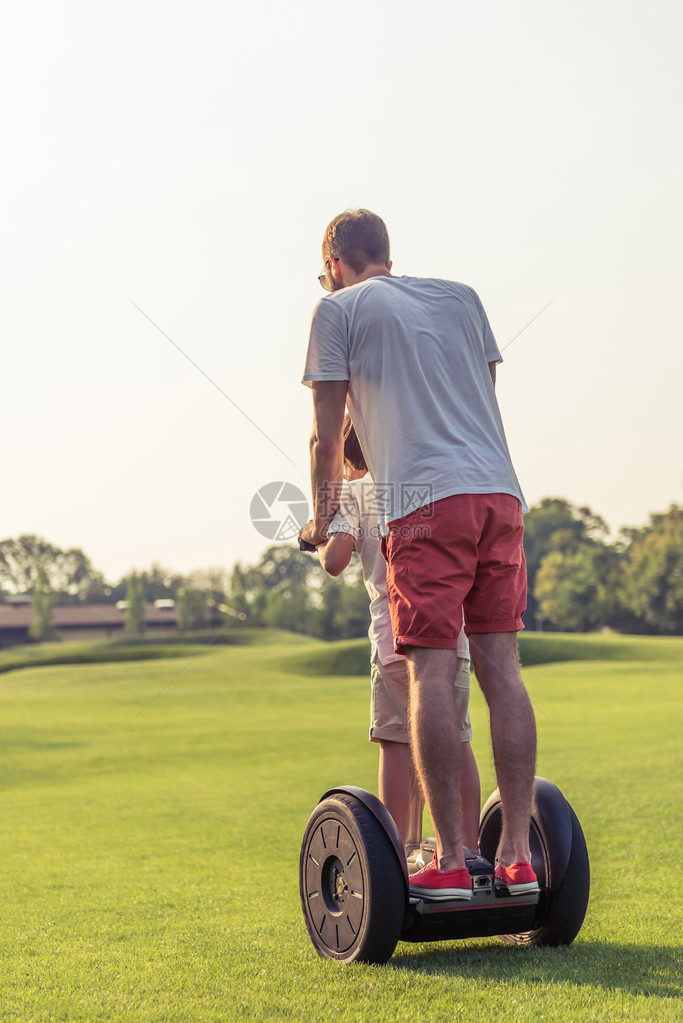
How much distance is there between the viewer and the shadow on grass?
2234mm

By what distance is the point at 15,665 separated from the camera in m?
36.3

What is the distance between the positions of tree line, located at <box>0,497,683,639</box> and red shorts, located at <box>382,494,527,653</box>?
37.6 m

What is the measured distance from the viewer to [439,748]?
2441mm

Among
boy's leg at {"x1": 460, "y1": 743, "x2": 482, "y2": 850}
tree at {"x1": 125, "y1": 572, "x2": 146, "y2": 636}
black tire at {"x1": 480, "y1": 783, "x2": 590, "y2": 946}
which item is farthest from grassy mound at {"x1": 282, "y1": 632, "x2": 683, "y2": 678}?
tree at {"x1": 125, "y1": 572, "x2": 146, "y2": 636}

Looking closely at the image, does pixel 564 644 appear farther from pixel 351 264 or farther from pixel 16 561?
pixel 16 561

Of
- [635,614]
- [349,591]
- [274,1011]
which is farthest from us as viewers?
[635,614]

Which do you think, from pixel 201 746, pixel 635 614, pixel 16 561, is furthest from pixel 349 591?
pixel 16 561

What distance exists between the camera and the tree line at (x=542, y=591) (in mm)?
54562

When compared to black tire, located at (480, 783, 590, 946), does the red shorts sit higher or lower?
higher

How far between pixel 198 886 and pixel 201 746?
7.35 metres

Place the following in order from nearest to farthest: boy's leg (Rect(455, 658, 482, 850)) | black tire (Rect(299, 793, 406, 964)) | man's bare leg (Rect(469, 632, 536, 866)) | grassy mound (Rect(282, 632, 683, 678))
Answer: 1. black tire (Rect(299, 793, 406, 964))
2. man's bare leg (Rect(469, 632, 536, 866))
3. boy's leg (Rect(455, 658, 482, 850))
4. grassy mound (Rect(282, 632, 683, 678))

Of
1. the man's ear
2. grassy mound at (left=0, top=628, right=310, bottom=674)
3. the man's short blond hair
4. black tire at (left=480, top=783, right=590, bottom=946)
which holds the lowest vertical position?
grassy mound at (left=0, top=628, right=310, bottom=674)

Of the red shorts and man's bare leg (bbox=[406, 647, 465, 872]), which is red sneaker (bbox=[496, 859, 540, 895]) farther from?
the red shorts

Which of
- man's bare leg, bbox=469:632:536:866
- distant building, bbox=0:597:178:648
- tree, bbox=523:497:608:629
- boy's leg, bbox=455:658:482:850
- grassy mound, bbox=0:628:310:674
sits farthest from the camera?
tree, bbox=523:497:608:629
